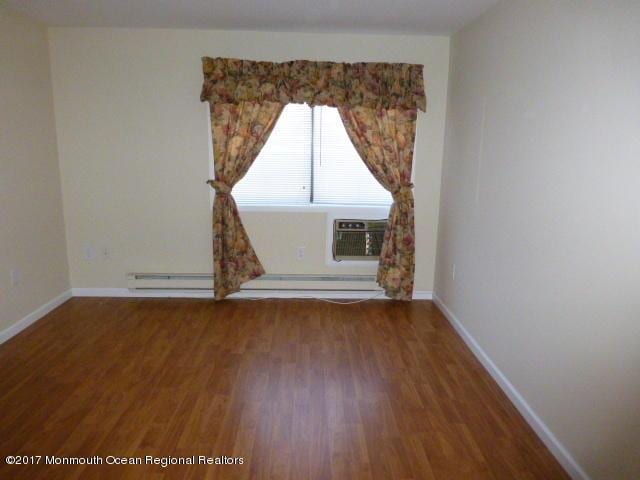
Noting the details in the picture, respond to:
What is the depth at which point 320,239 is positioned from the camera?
419 cm

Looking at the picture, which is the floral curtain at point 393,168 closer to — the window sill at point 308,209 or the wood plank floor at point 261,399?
the window sill at point 308,209

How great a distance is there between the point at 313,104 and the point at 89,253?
2.50 metres

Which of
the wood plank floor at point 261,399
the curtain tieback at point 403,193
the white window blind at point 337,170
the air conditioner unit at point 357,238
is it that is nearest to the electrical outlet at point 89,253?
the wood plank floor at point 261,399

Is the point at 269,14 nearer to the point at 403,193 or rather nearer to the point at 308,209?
the point at 308,209

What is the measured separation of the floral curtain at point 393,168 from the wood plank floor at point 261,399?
453mm

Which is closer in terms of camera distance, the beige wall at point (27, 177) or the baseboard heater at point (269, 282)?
the beige wall at point (27, 177)

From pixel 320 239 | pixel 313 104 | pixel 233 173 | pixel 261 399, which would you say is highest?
pixel 313 104

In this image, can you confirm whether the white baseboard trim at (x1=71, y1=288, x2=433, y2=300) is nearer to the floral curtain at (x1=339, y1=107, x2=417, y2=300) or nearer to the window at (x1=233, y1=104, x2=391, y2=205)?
the floral curtain at (x1=339, y1=107, x2=417, y2=300)

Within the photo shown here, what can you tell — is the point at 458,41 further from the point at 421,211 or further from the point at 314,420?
→ the point at 314,420

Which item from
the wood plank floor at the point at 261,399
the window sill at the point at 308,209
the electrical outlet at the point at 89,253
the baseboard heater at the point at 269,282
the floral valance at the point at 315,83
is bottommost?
the wood plank floor at the point at 261,399

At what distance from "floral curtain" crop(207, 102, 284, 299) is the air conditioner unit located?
0.79 meters

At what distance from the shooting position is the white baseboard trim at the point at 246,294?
13.8 feet

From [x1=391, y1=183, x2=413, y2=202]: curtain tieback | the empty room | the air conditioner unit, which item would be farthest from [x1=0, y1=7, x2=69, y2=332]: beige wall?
[x1=391, y1=183, x2=413, y2=202]: curtain tieback

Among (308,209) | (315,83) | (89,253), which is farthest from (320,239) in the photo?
(89,253)
